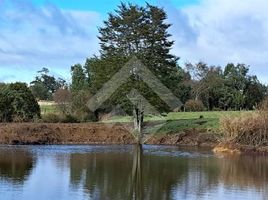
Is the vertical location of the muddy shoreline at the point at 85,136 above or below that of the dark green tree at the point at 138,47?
below

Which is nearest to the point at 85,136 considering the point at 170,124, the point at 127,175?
the point at 170,124

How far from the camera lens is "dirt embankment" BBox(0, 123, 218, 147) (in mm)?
41000

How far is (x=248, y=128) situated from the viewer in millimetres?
36250

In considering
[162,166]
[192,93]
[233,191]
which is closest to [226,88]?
[192,93]

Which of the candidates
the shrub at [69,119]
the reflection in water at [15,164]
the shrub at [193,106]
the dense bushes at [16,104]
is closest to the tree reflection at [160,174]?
the reflection in water at [15,164]

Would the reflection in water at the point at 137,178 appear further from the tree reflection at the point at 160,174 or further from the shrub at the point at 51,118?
the shrub at the point at 51,118

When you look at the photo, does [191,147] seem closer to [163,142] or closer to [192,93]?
[163,142]

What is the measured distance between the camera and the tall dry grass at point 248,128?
3603cm

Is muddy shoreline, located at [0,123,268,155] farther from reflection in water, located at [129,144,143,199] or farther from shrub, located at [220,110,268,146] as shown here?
reflection in water, located at [129,144,143,199]

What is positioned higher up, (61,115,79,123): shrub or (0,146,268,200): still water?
(61,115,79,123): shrub

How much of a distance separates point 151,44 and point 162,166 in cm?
1821

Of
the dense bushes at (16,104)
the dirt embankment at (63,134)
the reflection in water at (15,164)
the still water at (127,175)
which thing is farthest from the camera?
the dense bushes at (16,104)

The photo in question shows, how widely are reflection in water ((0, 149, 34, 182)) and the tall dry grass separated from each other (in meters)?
12.6

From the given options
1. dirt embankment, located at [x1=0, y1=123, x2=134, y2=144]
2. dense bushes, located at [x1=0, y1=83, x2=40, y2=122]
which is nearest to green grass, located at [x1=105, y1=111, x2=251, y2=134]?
dirt embankment, located at [x1=0, y1=123, x2=134, y2=144]
